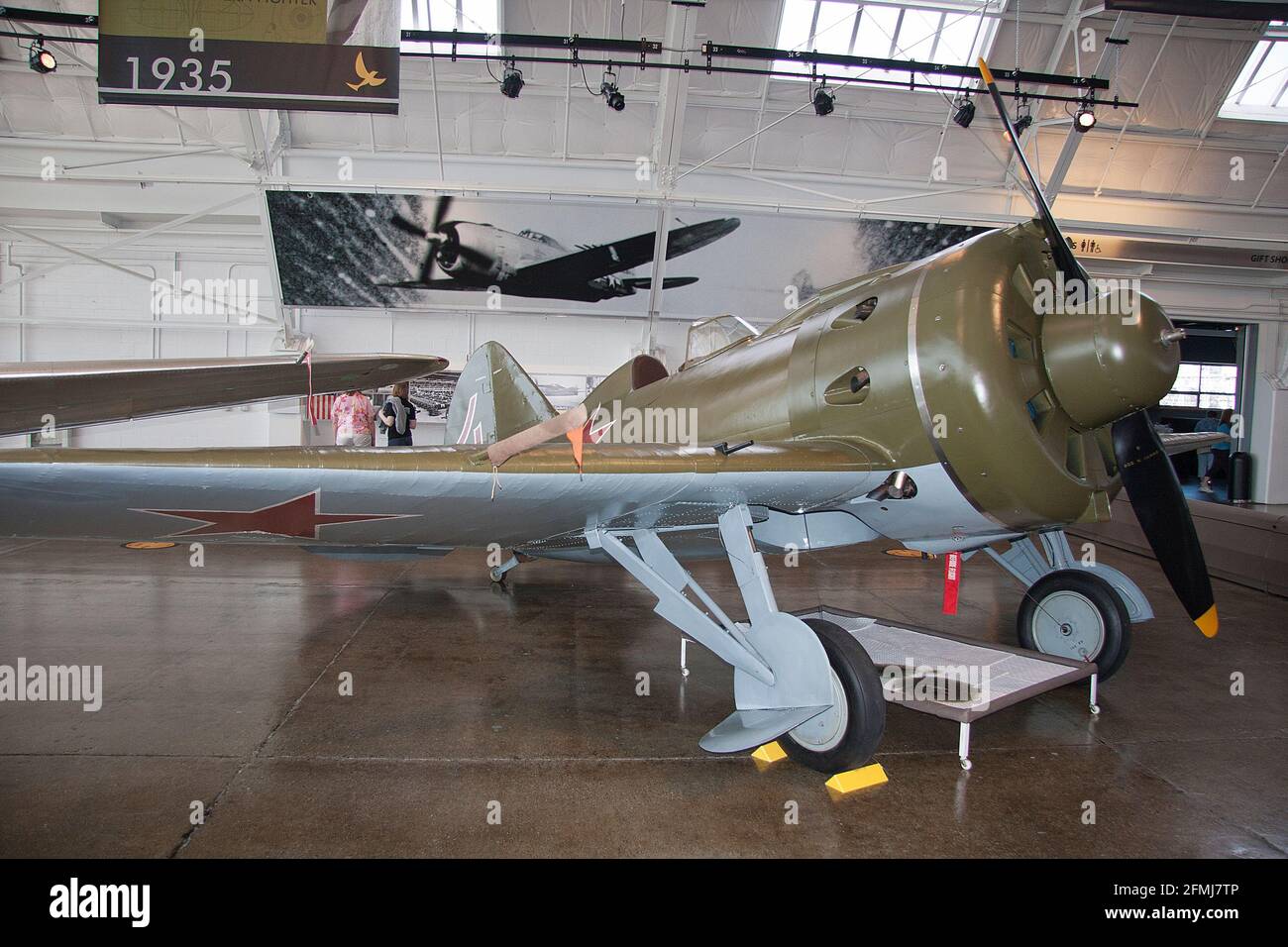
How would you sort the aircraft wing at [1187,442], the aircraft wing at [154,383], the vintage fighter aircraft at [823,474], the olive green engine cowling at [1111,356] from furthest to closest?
the aircraft wing at [1187,442]
the aircraft wing at [154,383]
the olive green engine cowling at [1111,356]
the vintage fighter aircraft at [823,474]

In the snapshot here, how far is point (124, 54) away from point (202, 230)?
342 inches

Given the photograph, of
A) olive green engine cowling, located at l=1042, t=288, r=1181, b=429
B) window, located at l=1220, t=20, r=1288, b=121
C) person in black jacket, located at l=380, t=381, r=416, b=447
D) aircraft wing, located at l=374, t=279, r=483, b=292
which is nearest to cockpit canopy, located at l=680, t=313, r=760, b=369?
olive green engine cowling, located at l=1042, t=288, r=1181, b=429

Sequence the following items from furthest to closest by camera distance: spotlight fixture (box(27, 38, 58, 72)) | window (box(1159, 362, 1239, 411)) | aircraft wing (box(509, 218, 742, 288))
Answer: window (box(1159, 362, 1239, 411)) → aircraft wing (box(509, 218, 742, 288)) → spotlight fixture (box(27, 38, 58, 72))

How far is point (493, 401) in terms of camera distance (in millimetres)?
6156

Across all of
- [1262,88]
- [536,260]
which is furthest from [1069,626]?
[1262,88]

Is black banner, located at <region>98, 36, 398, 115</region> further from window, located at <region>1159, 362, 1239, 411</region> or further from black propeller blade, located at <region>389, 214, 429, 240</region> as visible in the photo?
window, located at <region>1159, 362, 1239, 411</region>

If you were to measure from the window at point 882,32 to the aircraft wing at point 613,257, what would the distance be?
2.71 meters

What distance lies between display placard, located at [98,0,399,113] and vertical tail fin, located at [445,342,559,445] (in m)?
2.38

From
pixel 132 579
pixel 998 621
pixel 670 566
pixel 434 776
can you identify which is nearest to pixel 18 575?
pixel 132 579

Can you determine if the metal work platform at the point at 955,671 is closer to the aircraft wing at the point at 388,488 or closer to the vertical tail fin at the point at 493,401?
the aircraft wing at the point at 388,488

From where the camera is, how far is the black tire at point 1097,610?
3.86m

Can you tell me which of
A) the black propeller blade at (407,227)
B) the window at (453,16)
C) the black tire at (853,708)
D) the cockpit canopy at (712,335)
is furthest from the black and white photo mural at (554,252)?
the black tire at (853,708)

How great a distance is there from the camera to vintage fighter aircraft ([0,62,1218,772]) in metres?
2.61
